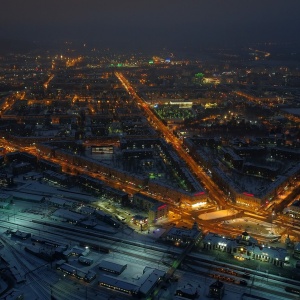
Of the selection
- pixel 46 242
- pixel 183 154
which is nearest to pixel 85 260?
pixel 46 242

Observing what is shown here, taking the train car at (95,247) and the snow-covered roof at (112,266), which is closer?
the snow-covered roof at (112,266)

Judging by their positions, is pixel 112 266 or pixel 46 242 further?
pixel 46 242

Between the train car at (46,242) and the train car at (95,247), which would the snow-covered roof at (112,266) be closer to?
the train car at (95,247)

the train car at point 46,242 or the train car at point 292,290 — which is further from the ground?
the train car at point 292,290

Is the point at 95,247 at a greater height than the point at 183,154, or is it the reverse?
the point at 183,154

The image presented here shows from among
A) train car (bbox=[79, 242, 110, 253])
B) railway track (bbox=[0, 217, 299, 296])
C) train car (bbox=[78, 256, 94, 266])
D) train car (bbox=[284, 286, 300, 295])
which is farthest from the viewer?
train car (bbox=[79, 242, 110, 253])

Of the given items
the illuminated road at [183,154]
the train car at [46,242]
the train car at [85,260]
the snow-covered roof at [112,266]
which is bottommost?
the train car at [46,242]

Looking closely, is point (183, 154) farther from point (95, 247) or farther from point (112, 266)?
point (112, 266)

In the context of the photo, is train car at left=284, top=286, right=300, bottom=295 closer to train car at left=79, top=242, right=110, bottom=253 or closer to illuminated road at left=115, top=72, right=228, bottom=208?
train car at left=79, top=242, right=110, bottom=253

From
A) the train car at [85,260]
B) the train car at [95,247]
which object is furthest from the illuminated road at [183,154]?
the train car at [85,260]

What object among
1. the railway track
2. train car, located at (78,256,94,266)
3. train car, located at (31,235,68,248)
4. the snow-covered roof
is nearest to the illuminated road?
the railway track

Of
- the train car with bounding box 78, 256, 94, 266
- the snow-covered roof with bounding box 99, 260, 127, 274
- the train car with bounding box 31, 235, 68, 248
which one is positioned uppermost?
the snow-covered roof with bounding box 99, 260, 127, 274
